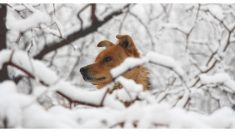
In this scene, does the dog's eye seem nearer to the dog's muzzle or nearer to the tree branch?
the dog's muzzle

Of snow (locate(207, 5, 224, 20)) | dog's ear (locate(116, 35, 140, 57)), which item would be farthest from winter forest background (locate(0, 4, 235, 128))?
dog's ear (locate(116, 35, 140, 57))

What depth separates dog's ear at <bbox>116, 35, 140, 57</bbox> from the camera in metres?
2.30

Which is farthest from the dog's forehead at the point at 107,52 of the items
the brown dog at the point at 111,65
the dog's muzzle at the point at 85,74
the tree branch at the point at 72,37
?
the tree branch at the point at 72,37

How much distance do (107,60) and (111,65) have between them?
64 mm

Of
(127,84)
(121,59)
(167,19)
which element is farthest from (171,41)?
(127,84)

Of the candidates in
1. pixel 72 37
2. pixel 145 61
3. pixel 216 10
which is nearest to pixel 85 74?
pixel 72 37

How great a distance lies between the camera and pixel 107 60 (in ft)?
7.57

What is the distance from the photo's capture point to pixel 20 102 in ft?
2.72

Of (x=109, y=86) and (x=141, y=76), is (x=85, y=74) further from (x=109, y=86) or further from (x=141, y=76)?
(x=109, y=86)

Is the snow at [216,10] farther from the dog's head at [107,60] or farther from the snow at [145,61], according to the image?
the snow at [145,61]

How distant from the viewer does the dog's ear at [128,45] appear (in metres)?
2.30

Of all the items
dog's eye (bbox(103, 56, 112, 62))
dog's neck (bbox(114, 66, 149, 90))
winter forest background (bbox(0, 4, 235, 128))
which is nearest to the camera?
winter forest background (bbox(0, 4, 235, 128))

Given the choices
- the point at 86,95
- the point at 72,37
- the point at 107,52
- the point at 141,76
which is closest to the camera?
the point at 86,95

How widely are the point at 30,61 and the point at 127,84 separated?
207 mm
